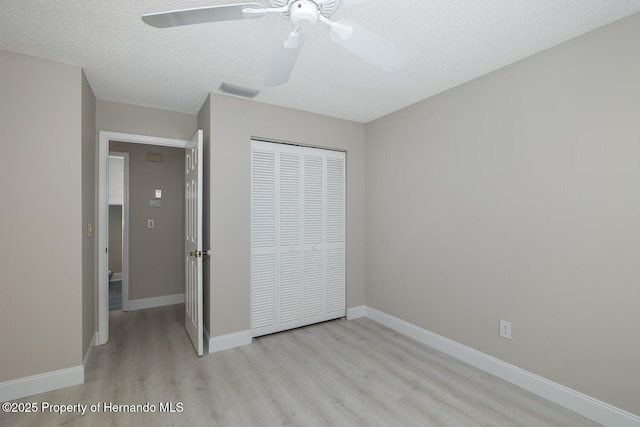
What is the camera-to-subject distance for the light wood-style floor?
6.44ft

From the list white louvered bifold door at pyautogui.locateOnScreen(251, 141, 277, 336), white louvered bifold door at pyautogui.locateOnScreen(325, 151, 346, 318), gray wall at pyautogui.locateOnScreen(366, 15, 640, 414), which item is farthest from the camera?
white louvered bifold door at pyautogui.locateOnScreen(325, 151, 346, 318)

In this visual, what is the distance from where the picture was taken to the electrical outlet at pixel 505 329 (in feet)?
7.84

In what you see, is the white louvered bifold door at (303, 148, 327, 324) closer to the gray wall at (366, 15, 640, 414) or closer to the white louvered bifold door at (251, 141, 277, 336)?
the white louvered bifold door at (251, 141, 277, 336)

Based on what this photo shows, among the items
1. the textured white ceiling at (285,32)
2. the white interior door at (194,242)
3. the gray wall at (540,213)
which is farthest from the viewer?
the white interior door at (194,242)

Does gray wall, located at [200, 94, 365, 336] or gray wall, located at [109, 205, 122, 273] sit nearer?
gray wall, located at [200, 94, 365, 336]

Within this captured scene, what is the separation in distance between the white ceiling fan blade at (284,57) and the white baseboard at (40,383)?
262cm

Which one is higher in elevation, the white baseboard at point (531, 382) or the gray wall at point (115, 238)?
the gray wall at point (115, 238)

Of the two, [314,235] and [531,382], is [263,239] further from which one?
[531,382]

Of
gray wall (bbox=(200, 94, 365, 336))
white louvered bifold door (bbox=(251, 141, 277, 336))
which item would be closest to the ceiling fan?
gray wall (bbox=(200, 94, 365, 336))

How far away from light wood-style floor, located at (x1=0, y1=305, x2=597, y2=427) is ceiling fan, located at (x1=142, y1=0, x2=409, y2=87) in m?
2.18

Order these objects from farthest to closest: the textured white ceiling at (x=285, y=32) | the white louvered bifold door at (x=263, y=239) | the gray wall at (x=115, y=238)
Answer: the gray wall at (x=115, y=238) → the white louvered bifold door at (x=263, y=239) → the textured white ceiling at (x=285, y=32)

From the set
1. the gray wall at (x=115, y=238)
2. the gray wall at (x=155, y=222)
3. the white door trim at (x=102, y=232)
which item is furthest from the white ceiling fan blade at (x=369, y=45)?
the gray wall at (x=115, y=238)

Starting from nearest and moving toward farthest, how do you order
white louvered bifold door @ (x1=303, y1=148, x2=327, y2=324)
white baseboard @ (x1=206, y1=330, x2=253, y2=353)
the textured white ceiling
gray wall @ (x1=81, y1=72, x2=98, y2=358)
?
the textured white ceiling
gray wall @ (x1=81, y1=72, x2=98, y2=358)
white baseboard @ (x1=206, y1=330, x2=253, y2=353)
white louvered bifold door @ (x1=303, y1=148, x2=327, y2=324)

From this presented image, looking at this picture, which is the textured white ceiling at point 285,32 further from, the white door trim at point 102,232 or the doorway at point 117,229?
the doorway at point 117,229
